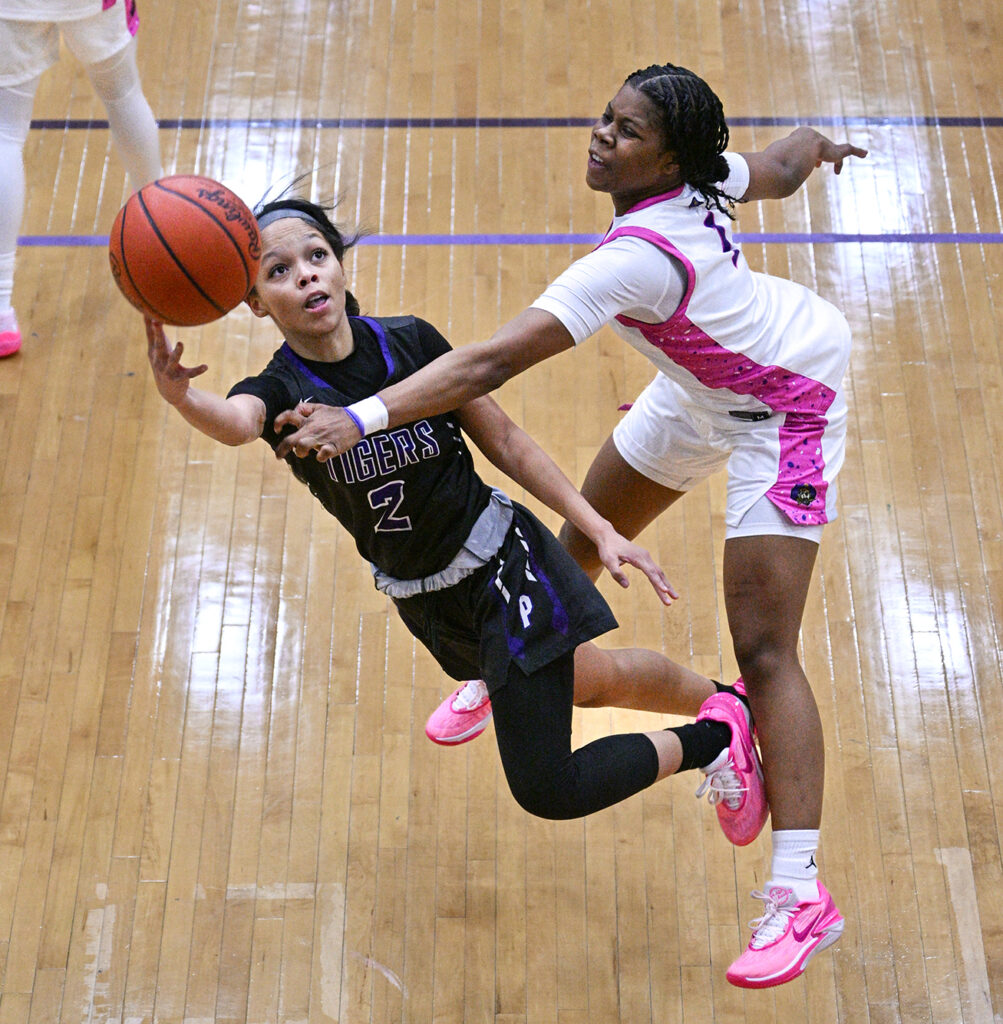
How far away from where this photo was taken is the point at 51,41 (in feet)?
12.3

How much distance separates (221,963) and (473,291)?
7.34 ft

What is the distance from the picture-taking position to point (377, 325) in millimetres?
2551

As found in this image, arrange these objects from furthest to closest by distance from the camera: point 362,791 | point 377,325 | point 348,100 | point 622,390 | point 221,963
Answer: point 348,100, point 622,390, point 362,791, point 221,963, point 377,325

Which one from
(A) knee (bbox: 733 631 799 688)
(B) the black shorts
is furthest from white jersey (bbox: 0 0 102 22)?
(A) knee (bbox: 733 631 799 688)

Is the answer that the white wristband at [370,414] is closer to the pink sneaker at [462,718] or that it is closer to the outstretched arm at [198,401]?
the outstretched arm at [198,401]

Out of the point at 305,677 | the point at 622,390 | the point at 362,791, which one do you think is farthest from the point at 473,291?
the point at 362,791

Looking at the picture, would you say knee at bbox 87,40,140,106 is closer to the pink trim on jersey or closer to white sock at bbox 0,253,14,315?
white sock at bbox 0,253,14,315


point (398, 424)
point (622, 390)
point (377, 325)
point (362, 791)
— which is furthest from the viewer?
point (622, 390)

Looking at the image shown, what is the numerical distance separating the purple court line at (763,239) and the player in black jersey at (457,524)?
1.80 metres

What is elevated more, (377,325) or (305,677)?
(377,325)

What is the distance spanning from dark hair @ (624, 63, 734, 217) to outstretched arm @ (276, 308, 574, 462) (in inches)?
18.5

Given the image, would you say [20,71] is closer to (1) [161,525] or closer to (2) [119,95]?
(2) [119,95]

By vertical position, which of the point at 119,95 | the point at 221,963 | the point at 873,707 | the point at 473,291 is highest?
the point at 119,95

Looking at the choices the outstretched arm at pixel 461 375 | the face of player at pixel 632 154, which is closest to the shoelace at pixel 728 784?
the outstretched arm at pixel 461 375
